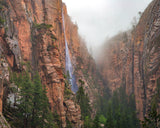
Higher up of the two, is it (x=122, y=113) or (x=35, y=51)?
(x=35, y=51)

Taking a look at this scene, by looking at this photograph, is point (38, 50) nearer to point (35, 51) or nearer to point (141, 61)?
point (35, 51)

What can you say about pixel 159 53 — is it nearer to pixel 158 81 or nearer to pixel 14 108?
pixel 158 81

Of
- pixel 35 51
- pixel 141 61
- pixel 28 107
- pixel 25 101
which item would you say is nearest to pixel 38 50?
pixel 35 51

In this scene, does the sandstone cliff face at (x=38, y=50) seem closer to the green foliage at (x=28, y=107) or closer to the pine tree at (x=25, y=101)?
the green foliage at (x=28, y=107)

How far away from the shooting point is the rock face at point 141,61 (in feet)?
128

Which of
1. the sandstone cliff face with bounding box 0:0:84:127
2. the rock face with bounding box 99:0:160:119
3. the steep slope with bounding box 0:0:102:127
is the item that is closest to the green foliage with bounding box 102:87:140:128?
the rock face with bounding box 99:0:160:119

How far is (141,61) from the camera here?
→ 170 feet

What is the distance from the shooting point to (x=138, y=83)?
5262cm

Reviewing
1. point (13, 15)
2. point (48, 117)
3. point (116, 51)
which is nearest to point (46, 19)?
point (13, 15)

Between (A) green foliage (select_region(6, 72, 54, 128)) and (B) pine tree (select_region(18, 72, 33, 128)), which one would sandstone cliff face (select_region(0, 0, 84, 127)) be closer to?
(A) green foliage (select_region(6, 72, 54, 128))

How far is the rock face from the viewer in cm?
3916

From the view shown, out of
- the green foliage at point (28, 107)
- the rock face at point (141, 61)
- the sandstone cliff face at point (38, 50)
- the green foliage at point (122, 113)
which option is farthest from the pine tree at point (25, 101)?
the rock face at point (141, 61)

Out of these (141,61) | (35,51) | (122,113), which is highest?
(141,61)

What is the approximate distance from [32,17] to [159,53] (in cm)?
2820
